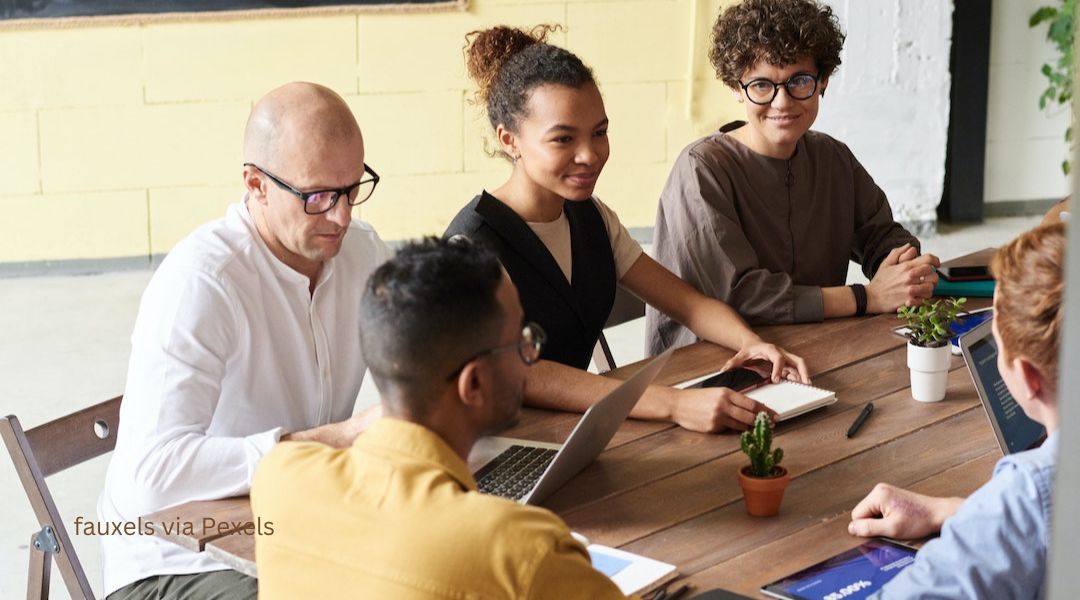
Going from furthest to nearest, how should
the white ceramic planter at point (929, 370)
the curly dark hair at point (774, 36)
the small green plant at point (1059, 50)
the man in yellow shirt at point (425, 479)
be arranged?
the small green plant at point (1059, 50) < the curly dark hair at point (774, 36) < the white ceramic planter at point (929, 370) < the man in yellow shirt at point (425, 479)

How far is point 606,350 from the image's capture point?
10.2 feet

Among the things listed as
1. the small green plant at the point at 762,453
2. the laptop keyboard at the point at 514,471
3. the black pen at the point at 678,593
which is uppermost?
the small green plant at the point at 762,453

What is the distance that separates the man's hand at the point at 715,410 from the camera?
214cm

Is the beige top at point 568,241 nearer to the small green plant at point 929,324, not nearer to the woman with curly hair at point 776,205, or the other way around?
the woman with curly hair at point 776,205

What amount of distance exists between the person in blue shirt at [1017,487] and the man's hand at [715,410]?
0.64 meters

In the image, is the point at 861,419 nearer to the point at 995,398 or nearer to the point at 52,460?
the point at 995,398

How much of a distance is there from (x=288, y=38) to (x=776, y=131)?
3.35 meters

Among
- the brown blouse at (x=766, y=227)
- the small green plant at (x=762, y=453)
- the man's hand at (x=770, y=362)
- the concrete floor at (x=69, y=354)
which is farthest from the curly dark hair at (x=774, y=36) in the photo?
the concrete floor at (x=69, y=354)

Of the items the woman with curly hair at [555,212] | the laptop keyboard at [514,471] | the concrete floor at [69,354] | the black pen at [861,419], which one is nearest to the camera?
the laptop keyboard at [514,471]

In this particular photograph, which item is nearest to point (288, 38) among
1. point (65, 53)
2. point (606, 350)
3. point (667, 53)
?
point (65, 53)

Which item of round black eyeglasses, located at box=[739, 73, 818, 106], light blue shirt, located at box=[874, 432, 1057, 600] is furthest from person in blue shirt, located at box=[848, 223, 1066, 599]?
round black eyeglasses, located at box=[739, 73, 818, 106]

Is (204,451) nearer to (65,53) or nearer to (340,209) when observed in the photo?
(340,209)

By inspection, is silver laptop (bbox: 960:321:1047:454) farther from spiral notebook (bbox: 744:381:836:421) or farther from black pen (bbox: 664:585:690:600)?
black pen (bbox: 664:585:690:600)

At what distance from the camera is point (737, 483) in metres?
1.94
